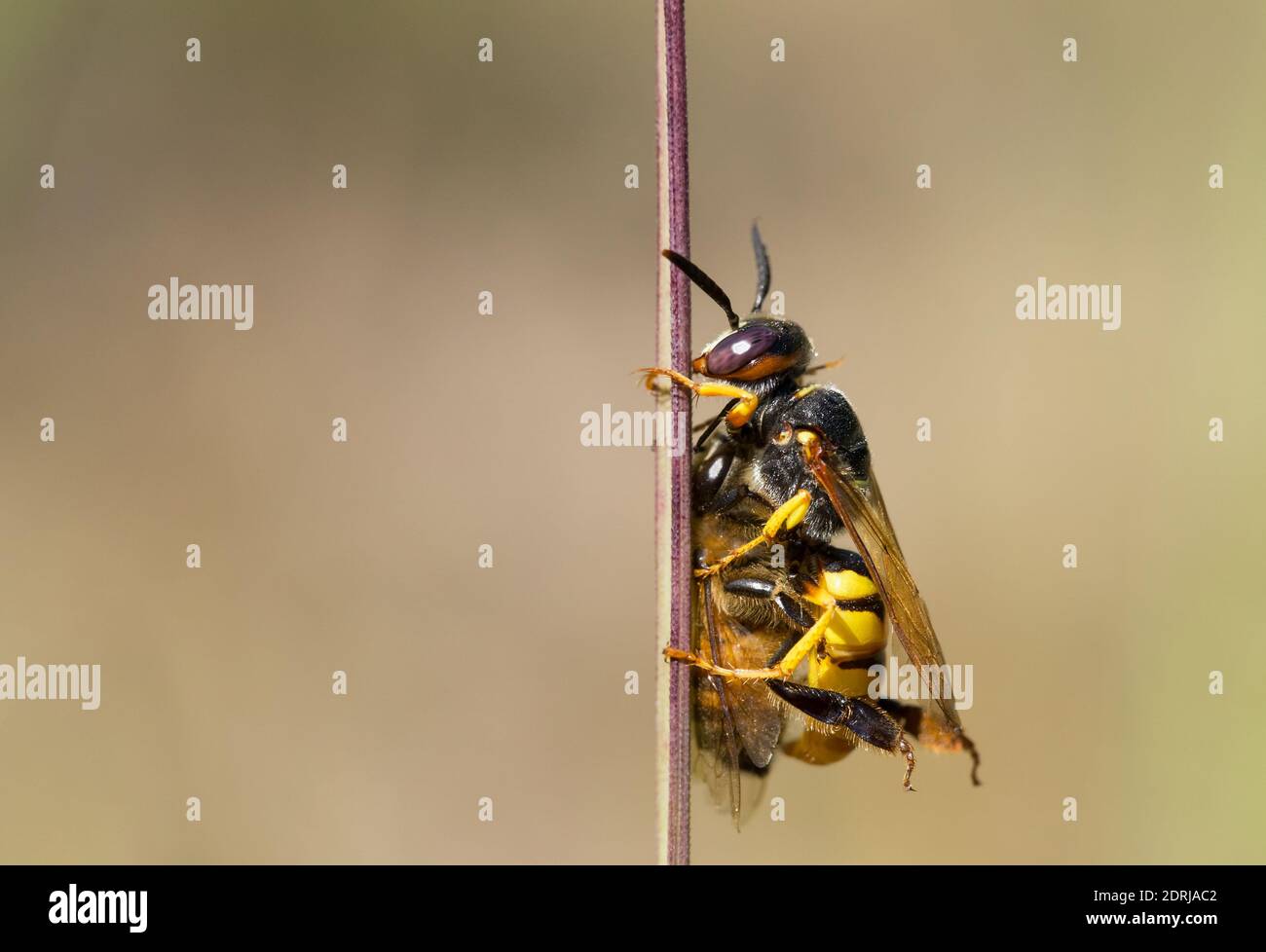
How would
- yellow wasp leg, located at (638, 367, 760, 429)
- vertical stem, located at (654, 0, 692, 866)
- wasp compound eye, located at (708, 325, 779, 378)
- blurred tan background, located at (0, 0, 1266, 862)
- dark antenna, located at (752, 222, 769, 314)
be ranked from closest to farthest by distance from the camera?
vertical stem, located at (654, 0, 692, 866)
yellow wasp leg, located at (638, 367, 760, 429)
wasp compound eye, located at (708, 325, 779, 378)
dark antenna, located at (752, 222, 769, 314)
blurred tan background, located at (0, 0, 1266, 862)

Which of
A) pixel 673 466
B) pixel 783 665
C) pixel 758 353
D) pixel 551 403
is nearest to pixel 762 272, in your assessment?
pixel 758 353

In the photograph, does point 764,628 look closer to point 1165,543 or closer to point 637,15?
point 1165,543

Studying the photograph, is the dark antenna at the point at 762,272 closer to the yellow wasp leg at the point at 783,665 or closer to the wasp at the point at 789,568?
the wasp at the point at 789,568

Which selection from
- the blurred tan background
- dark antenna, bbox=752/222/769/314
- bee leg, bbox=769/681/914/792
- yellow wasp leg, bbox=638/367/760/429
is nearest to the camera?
yellow wasp leg, bbox=638/367/760/429

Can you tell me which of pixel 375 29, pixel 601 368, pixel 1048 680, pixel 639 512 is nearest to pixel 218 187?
pixel 375 29

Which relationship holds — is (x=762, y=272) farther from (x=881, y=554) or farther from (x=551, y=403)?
(x=551, y=403)

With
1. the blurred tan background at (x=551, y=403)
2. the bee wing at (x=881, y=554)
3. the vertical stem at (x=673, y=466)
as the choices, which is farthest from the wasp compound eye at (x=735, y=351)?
the blurred tan background at (x=551, y=403)

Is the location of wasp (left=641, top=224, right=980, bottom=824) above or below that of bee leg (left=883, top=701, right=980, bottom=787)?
above

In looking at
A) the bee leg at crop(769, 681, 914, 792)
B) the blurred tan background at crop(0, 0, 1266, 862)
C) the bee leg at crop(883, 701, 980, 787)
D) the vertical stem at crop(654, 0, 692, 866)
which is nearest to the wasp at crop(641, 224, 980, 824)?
the bee leg at crop(769, 681, 914, 792)

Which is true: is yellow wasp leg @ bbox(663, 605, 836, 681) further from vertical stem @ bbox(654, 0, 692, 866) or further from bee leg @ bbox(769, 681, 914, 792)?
vertical stem @ bbox(654, 0, 692, 866)
